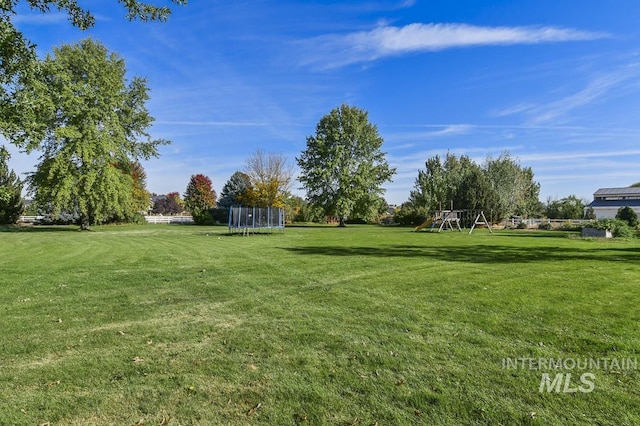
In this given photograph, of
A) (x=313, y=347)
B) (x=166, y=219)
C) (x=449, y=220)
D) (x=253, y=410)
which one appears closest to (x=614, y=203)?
(x=449, y=220)

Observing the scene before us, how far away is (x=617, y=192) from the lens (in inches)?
2485

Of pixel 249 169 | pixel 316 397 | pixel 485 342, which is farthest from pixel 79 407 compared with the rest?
pixel 249 169

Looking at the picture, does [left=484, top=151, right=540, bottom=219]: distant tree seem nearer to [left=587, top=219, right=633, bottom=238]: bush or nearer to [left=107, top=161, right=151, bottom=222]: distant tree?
[left=587, top=219, right=633, bottom=238]: bush

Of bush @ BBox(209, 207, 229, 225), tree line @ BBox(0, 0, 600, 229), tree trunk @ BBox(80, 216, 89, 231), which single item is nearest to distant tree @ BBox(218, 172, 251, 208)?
tree line @ BBox(0, 0, 600, 229)

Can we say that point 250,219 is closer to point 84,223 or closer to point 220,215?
point 84,223

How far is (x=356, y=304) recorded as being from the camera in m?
6.40

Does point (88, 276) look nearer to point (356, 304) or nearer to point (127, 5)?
point (127, 5)

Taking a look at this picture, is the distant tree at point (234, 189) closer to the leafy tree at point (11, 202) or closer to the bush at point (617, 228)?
the leafy tree at point (11, 202)

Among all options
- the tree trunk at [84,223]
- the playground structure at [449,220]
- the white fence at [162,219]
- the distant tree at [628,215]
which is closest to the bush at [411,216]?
the playground structure at [449,220]

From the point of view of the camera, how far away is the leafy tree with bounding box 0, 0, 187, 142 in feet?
22.4

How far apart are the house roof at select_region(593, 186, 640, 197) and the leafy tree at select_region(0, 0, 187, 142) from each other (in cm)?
7425

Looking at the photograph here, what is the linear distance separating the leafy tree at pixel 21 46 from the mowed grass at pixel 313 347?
3.29m

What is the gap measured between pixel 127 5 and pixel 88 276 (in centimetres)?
586

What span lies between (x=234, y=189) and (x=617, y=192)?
5918 centimetres
